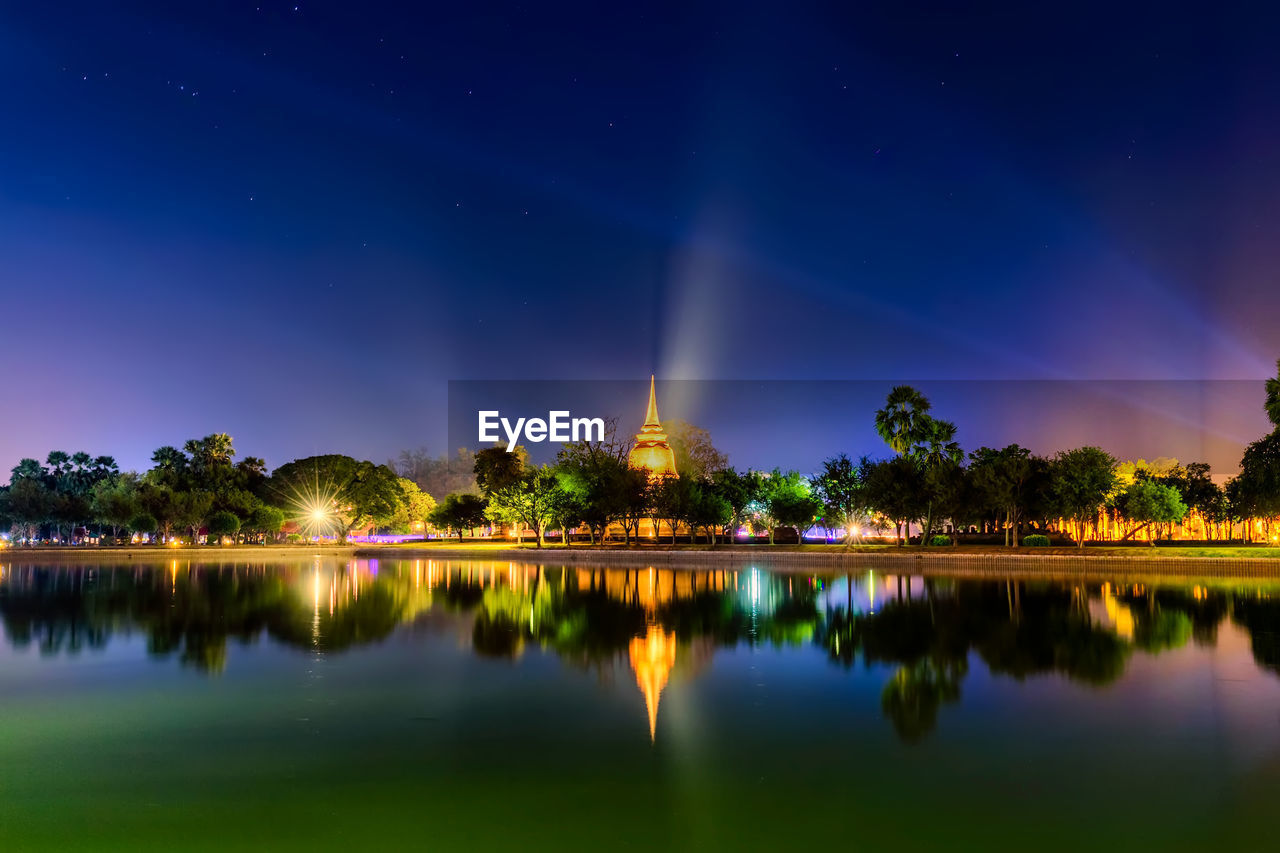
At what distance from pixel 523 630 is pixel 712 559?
26.9 meters

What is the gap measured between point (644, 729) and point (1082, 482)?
46.2 meters

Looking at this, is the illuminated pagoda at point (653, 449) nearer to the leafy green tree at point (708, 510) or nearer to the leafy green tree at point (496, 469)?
the leafy green tree at point (496, 469)

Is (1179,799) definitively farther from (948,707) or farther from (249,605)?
(249,605)

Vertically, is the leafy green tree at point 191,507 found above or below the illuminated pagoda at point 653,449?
below

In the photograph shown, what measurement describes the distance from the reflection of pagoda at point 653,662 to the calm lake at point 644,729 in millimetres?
114

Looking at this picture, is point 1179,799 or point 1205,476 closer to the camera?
point 1179,799

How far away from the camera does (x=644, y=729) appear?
38.8 feet

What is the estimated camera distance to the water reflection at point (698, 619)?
16.8 meters

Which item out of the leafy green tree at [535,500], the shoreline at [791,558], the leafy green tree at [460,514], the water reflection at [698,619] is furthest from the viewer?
the leafy green tree at [460,514]

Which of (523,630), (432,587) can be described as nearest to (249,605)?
(432,587)

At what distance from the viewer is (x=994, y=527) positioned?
68.4m

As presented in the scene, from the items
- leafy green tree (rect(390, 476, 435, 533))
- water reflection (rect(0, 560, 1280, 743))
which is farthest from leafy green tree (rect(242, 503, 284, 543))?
water reflection (rect(0, 560, 1280, 743))

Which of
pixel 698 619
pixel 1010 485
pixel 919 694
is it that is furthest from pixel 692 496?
pixel 919 694

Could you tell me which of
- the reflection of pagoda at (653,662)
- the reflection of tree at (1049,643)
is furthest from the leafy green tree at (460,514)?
the reflection of pagoda at (653,662)
